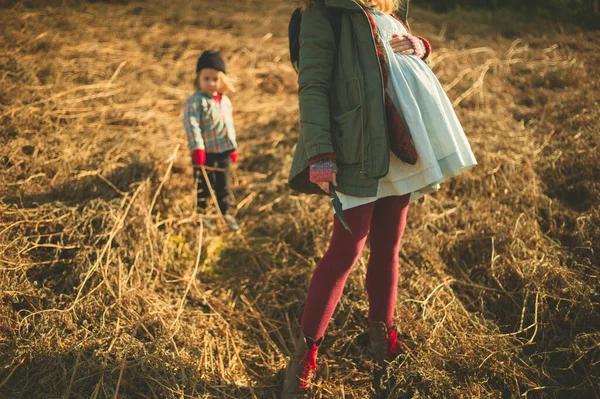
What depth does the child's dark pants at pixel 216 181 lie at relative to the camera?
9.60ft

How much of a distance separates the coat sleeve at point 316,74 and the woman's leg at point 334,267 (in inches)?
11.4

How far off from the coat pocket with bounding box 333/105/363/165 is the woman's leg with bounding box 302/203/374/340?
19 cm

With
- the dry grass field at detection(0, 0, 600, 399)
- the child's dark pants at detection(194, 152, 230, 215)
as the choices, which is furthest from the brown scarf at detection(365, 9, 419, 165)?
the child's dark pants at detection(194, 152, 230, 215)

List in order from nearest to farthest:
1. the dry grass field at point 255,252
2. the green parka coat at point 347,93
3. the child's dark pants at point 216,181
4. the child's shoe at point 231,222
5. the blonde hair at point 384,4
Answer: the green parka coat at point 347,93 < the blonde hair at point 384,4 < the dry grass field at point 255,252 < the child's shoe at point 231,222 < the child's dark pants at point 216,181

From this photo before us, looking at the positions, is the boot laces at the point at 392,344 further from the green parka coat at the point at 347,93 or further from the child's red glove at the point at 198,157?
the child's red glove at the point at 198,157

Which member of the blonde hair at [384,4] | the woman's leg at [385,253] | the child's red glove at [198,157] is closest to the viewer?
the blonde hair at [384,4]

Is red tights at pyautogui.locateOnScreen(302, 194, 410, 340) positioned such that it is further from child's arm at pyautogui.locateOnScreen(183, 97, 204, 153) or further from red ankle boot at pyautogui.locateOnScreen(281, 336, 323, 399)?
child's arm at pyautogui.locateOnScreen(183, 97, 204, 153)

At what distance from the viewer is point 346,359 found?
189 centimetres

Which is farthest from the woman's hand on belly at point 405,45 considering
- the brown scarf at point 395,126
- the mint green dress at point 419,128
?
the brown scarf at point 395,126

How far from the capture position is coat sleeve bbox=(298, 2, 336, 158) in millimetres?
1345

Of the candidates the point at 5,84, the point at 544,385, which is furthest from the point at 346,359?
the point at 5,84

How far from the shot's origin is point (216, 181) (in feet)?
9.80

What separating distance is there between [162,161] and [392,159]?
6.59ft

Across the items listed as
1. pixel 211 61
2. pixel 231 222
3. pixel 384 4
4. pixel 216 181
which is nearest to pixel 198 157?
pixel 216 181
